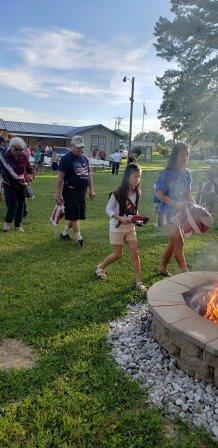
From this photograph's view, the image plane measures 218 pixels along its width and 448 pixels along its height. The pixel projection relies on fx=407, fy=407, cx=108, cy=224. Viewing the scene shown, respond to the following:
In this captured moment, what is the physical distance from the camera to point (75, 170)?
268 inches

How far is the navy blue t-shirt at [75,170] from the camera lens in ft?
22.0

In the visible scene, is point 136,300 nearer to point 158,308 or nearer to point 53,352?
point 158,308

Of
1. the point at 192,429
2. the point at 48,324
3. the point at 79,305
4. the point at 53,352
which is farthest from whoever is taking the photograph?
the point at 79,305

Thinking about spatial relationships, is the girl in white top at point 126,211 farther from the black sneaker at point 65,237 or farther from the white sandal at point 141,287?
the black sneaker at point 65,237

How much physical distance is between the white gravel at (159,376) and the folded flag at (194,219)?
4.41ft

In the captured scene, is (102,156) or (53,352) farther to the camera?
(102,156)

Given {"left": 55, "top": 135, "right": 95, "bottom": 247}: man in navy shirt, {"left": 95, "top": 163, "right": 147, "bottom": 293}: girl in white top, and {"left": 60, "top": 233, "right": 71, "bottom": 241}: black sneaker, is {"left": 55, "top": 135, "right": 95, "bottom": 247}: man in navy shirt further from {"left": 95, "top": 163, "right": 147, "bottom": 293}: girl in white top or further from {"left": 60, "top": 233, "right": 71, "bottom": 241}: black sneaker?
{"left": 95, "top": 163, "right": 147, "bottom": 293}: girl in white top

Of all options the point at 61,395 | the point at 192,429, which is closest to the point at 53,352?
the point at 61,395

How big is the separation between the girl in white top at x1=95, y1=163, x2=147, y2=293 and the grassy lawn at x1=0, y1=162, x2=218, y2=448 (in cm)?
50

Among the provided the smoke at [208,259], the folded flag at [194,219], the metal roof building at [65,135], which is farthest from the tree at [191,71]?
the metal roof building at [65,135]

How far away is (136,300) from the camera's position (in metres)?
4.89

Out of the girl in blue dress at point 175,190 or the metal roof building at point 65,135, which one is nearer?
the girl in blue dress at point 175,190

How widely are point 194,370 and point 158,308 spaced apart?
655 millimetres

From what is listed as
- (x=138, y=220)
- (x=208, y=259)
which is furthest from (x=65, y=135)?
(x=138, y=220)
